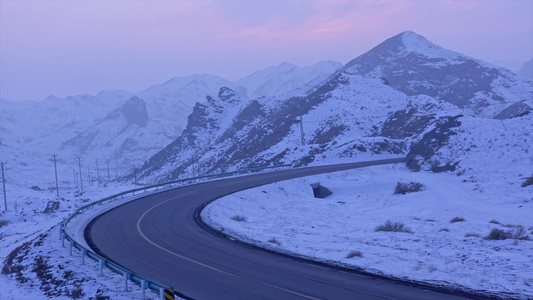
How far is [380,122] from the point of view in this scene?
105 meters

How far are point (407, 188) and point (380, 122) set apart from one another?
66.5 m

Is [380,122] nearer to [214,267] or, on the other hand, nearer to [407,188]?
[407,188]

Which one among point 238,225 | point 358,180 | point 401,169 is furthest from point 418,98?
point 238,225

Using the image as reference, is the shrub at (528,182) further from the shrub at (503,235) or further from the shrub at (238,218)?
the shrub at (238,218)

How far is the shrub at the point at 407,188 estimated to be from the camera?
130ft

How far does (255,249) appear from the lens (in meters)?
19.5

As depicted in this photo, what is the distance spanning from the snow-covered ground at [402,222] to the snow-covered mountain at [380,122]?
27.4 feet

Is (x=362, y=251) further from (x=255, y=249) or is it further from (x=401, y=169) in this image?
(x=401, y=169)

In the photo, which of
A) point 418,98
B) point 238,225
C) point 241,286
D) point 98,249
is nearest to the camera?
point 241,286

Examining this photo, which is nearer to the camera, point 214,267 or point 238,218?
point 214,267

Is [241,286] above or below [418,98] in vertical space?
below

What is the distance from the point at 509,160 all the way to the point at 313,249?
1234 inches

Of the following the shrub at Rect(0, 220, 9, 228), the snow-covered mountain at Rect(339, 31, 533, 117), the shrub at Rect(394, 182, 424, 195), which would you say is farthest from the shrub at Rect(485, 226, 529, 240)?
the snow-covered mountain at Rect(339, 31, 533, 117)

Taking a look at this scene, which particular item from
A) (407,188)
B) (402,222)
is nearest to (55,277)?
(402,222)
